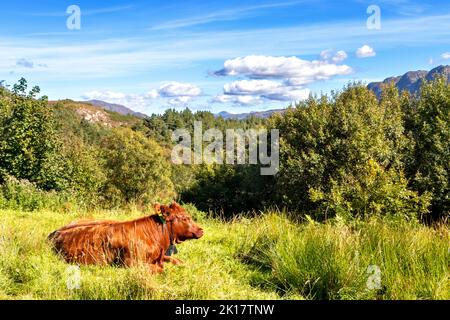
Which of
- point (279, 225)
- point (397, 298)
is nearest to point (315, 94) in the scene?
point (279, 225)

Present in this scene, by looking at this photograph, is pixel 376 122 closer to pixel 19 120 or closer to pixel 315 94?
pixel 315 94

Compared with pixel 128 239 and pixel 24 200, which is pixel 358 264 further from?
pixel 24 200

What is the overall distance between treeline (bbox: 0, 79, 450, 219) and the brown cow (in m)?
6.80

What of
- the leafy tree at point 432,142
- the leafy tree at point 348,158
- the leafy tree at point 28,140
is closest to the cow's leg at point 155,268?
the leafy tree at point 28,140

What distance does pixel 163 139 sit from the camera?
145125 mm

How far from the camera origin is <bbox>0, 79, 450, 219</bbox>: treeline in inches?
858

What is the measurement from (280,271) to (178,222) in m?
1.99

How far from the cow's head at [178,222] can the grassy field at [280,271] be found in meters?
0.49

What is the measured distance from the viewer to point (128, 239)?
6883 mm

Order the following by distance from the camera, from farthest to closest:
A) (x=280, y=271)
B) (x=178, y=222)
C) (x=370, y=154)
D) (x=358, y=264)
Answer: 1. (x=370, y=154)
2. (x=178, y=222)
3. (x=280, y=271)
4. (x=358, y=264)

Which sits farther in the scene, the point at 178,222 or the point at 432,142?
the point at 432,142

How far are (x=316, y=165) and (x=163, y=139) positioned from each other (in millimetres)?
115528

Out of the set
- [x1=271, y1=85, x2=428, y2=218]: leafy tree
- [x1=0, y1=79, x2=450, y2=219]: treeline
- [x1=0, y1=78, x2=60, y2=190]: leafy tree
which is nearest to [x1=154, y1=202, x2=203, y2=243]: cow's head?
[x1=0, y1=79, x2=450, y2=219]: treeline

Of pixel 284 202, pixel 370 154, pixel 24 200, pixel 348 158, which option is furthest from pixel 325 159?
pixel 24 200
